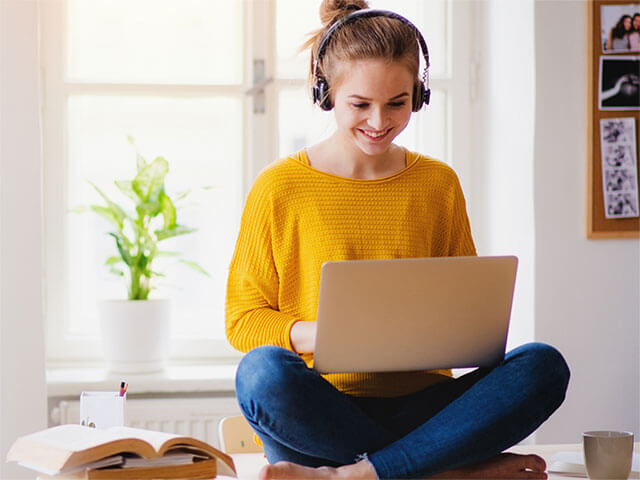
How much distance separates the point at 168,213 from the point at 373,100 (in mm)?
963

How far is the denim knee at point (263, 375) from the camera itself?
4.23 feet

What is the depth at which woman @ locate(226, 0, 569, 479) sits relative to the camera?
4.31 ft

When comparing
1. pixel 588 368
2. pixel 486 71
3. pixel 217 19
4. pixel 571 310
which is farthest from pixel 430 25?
pixel 588 368

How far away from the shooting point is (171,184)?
2570 millimetres

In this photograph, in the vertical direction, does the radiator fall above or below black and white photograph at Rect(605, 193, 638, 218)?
below

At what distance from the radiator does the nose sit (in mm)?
1115

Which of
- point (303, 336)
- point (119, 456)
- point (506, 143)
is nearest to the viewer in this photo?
point (119, 456)

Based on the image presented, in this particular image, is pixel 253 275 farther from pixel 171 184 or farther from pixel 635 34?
pixel 635 34

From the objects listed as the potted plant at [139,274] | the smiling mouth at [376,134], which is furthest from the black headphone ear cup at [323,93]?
the potted plant at [139,274]

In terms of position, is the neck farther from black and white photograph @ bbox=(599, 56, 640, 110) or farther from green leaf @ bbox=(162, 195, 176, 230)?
black and white photograph @ bbox=(599, 56, 640, 110)

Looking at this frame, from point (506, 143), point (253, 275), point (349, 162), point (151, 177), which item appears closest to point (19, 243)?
point (151, 177)

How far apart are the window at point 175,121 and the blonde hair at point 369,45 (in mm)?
919

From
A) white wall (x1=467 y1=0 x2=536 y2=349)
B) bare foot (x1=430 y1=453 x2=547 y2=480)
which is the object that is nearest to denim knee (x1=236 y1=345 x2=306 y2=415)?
bare foot (x1=430 y1=453 x2=547 y2=480)

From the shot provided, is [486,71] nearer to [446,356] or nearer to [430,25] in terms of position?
[430,25]
